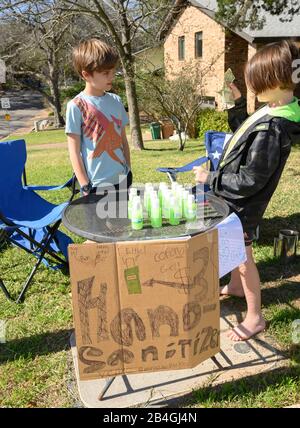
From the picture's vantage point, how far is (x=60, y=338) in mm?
2656

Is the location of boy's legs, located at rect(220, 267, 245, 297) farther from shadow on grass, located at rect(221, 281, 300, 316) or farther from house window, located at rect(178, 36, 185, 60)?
house window, located at rect(178, 36, 185, 60)

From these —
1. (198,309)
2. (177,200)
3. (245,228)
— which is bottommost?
(198,309)

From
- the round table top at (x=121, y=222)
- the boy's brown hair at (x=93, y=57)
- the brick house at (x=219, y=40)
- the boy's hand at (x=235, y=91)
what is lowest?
the round table top at (x=121, y=222)

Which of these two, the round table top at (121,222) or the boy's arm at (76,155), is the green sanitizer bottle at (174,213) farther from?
the boy's arm at (76,155)

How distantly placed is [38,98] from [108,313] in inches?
1792

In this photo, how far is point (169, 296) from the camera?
185cm

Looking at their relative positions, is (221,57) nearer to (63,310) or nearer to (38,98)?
(63,310)

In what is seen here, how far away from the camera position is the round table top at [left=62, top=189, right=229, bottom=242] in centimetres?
191

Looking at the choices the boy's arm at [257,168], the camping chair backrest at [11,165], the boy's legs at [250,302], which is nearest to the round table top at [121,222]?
the boy's arm at [257,168]

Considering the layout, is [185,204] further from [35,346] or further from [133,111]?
[133,111]

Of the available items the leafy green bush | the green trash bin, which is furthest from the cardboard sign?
the green trash bin

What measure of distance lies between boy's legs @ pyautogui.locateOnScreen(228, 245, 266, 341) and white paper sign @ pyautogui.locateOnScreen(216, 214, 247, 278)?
31cm

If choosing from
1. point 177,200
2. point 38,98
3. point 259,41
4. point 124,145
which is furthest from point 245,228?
point 38,98

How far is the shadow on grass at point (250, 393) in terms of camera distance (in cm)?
204
